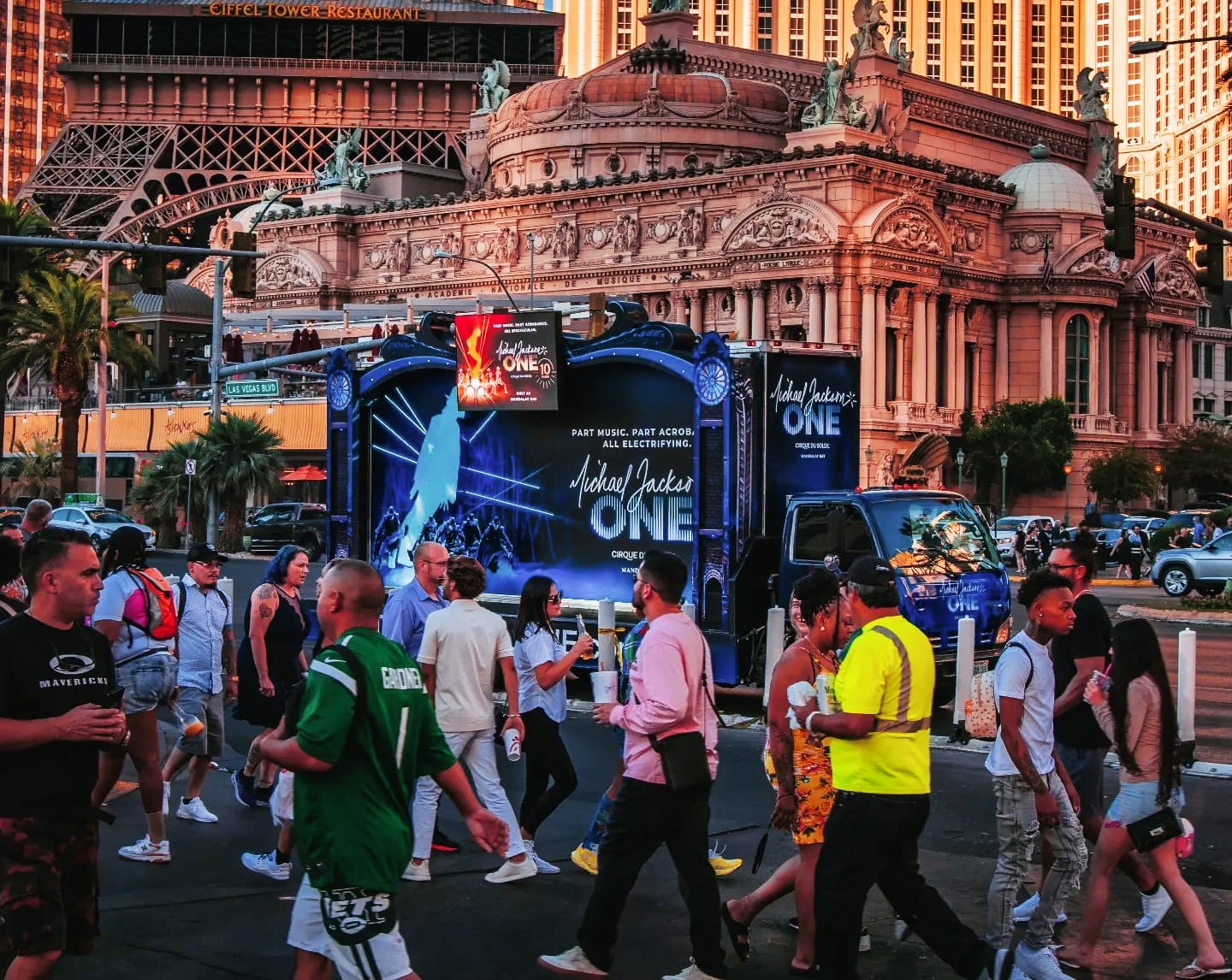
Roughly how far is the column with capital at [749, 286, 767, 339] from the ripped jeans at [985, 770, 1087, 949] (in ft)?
179

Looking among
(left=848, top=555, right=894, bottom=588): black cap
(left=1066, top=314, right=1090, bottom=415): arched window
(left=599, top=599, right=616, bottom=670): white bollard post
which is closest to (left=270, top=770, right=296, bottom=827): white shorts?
(left=848, top=555, right=894, bottom=588): black cap

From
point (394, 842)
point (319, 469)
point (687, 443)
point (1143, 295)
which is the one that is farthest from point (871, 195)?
point (394, 842)

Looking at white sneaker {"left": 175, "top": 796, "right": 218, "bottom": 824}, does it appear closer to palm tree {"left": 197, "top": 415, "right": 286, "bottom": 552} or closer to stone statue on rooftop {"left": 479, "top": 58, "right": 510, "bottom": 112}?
palm tree {"left": 197, "top": 415, "right": 286, "bottom": 552}

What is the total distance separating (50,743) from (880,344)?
184 ft

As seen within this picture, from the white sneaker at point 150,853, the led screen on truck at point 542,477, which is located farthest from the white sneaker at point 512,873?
the led screen on truck at point 542,477

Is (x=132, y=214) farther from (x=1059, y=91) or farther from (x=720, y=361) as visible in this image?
(x=1059, y=91)

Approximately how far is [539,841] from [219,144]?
351 ft

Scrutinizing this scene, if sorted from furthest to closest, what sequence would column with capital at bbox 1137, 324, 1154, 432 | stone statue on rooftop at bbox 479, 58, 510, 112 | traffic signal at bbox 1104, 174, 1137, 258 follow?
stone statue on rooftop at bbox 479, 58, 510, 112
column with capital at bbox 1137, 324, 1154, 432
traffic signal at bbox 1104, 174, 1137, 258

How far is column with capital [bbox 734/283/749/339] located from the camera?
62.9 metres

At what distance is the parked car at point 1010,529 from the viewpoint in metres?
47.1

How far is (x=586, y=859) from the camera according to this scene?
10.0 m

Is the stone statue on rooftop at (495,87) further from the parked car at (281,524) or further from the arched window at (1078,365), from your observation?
the parked car at (281,524)

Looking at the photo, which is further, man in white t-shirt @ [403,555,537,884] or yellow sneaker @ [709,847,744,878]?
yellow sneaker @ [709,847,744,878]

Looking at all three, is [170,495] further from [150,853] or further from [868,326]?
[150,853]
